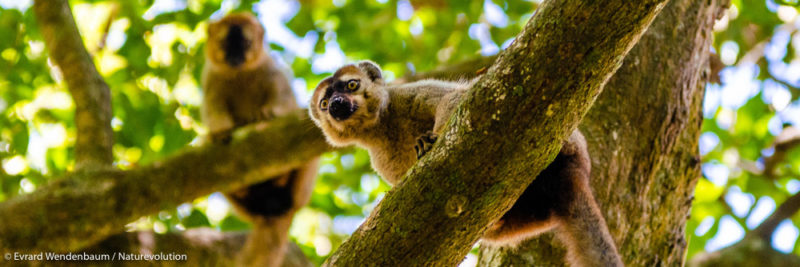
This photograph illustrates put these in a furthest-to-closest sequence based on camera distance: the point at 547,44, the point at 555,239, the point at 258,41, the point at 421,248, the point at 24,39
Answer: the point at 258,41, the point at 24,39, the point at 555,239, the point at 421,248, the point at 547,44

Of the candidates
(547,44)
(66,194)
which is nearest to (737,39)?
(547,44)

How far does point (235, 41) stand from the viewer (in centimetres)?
791

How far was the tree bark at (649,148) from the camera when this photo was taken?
136 inches

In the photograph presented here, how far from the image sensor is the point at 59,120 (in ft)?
22.3

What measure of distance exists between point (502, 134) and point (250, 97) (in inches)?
239

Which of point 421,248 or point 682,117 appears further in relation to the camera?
point 682,117

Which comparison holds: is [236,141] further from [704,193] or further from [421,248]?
[704,193]

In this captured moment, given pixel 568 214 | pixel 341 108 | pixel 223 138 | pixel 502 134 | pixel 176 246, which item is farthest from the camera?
pixel 223 138

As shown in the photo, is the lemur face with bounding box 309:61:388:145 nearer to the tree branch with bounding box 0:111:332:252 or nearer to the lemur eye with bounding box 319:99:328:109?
the lemur eye with bounding box 319:99:328:109

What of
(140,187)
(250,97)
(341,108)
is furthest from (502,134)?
(250,97)

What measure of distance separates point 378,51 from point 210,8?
1752mm

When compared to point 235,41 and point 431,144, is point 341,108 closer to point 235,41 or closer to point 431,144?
point 431,144

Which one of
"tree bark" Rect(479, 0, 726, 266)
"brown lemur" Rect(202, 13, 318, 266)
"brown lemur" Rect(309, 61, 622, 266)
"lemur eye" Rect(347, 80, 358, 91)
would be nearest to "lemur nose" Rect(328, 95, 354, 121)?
"brown lemur" Rect(309, 61, 622, 266)

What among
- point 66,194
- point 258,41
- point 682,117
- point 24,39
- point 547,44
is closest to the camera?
point 547,44
